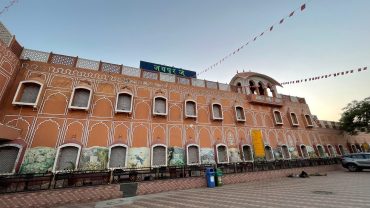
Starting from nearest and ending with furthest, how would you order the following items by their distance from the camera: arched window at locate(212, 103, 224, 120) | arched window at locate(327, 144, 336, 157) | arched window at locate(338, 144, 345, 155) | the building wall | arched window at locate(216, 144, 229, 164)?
the building wall, arched window at locate(216, 144, 229, 164), arched window at locate(212, 103, 224, 120), arched window at locate(327, 144, 336, 157), arched window at locate(338, 144, 345, 155)

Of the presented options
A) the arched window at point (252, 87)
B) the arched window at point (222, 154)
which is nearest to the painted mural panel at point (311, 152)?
the arched window at point (252, 87)

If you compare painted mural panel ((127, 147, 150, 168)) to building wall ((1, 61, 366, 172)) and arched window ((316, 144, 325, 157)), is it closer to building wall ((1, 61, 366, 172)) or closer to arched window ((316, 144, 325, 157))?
building wall ((1, 61, 366, 172))

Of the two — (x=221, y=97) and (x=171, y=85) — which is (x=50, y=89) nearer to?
(x=171, y=85)

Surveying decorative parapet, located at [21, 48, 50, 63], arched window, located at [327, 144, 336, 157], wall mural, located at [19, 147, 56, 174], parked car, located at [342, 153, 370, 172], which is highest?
decorative parapet, located at [21, 48, 50, 63]

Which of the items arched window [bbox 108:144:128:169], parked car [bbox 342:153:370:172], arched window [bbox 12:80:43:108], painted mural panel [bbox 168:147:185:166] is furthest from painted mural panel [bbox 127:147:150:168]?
parked car [bbox 342:153:370:172]

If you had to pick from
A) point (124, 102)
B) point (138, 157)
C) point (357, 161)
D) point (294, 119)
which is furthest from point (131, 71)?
point (357, 161)

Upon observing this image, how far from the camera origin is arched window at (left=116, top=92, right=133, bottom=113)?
1357 centimetres

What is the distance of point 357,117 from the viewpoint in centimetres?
2531

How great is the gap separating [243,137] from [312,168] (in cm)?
669

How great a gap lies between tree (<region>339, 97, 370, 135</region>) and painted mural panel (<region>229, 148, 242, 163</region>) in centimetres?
2068

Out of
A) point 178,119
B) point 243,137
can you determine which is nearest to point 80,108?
point 178,119

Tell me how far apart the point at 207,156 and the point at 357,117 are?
24.5 m

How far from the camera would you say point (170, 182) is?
413 inches

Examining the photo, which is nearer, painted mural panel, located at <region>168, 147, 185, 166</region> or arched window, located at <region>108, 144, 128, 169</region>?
arched window, located at <region>108, 144, 128, 169</region>
